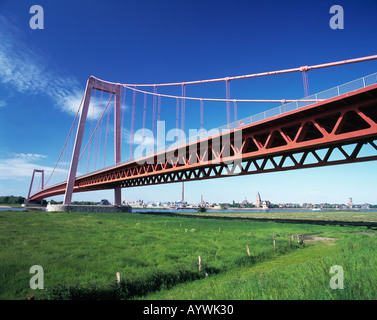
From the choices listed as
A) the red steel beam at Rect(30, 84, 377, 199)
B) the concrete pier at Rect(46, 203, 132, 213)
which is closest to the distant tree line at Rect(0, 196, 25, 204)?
the concrete pier at Rect(46, 203, 132, 213)

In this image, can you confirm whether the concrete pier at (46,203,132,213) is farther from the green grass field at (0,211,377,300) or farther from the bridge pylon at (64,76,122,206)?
the green grass field at (0,211,377,300)

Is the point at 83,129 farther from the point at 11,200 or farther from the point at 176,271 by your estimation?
the point at 11,200

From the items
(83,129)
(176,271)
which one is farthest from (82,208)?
(176,271)

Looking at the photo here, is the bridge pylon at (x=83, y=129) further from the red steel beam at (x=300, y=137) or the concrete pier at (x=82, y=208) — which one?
the red steel beam at (x=300, y=137)

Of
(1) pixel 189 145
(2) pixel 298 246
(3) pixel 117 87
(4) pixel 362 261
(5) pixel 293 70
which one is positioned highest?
(3) pixel 117 87

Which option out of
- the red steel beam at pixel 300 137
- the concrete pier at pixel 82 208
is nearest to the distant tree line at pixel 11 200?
the concrete pier at pixel 82 208

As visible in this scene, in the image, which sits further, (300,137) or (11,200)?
(11,200)
